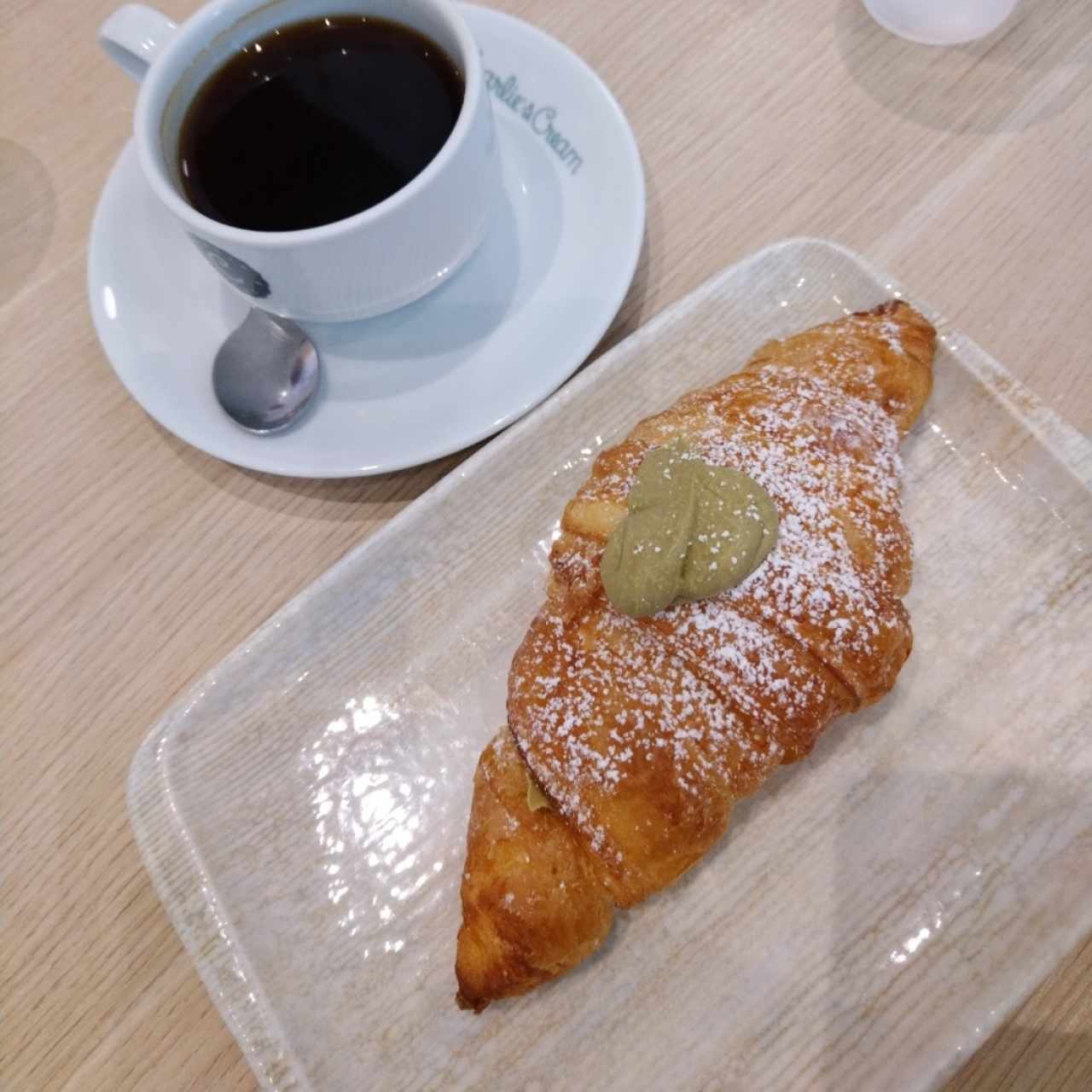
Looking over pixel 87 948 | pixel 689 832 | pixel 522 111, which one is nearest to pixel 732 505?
pixel 689 832

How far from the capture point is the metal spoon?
36.5 inches

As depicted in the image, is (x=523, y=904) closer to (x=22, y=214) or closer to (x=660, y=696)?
(x=660, y=696)

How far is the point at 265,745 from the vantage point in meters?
0.86

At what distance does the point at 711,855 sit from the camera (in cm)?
82

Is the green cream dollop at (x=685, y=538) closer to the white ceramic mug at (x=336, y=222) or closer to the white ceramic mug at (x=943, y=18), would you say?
the white ceramic mug at (x=336, y=222)

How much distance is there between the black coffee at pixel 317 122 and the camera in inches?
34.6

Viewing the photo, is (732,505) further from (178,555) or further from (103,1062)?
(103,1062)

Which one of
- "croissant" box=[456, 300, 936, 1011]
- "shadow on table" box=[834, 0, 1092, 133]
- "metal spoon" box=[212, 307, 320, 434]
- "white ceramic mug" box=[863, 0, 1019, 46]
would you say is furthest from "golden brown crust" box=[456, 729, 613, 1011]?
"white ceramic mug" box=[863, 0, 1019, 46]

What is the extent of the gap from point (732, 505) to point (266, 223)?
55cm

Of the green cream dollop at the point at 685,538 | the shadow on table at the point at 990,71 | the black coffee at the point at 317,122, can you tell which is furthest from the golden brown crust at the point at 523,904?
the shadow on table at the point at 990,71

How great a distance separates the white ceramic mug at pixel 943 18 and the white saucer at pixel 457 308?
1.53 ft

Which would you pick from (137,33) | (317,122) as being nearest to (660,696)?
(317,122)

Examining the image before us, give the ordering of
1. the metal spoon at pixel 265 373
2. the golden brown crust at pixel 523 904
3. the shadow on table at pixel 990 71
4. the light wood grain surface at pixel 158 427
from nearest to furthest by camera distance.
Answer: the golden brown crust at pixel 523 904 < the light wood grain surface at pixel 158 427 < the metal spoon at pixel 265 373 < the shadow on table at pixel 990 71

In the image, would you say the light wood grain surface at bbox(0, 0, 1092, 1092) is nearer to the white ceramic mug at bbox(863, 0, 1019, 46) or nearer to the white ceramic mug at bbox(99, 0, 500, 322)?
the white ceramic mug at bbox(863, 0, 1019, 46)
